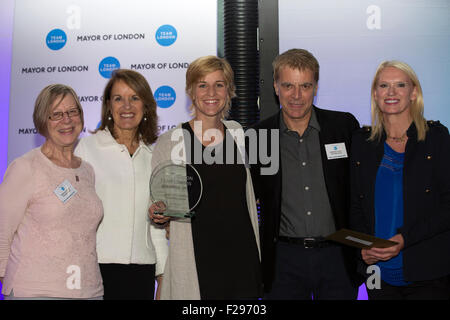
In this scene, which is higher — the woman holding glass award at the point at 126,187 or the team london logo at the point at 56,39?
the team london logo at the point at 56,39

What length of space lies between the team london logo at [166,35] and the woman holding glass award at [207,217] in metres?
1.90

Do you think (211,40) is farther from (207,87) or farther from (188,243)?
(188,243)

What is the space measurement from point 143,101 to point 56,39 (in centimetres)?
242

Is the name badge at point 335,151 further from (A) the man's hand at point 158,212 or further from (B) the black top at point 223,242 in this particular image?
(A) the man's hand at point 158,212

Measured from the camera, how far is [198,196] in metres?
3.00

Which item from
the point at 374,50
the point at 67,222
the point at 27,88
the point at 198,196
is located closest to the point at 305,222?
Result: the point at 198,196

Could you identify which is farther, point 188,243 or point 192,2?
point 192,2

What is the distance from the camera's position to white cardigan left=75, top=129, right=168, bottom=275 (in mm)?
3223

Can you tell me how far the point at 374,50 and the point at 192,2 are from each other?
81.0 inches

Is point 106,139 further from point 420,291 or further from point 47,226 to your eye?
point 420,291

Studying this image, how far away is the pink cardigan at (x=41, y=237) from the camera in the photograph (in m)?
2.78

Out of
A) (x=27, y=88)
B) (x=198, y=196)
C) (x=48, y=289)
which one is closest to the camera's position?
(x=48, y=289)

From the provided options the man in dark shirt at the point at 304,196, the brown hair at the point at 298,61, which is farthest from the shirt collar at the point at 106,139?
the brown hair at the point at 298,61

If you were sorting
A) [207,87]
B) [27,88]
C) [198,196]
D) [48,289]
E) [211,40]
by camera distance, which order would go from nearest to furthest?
1. [48,289]
2. [198,196]
3. [207,87]
4. [211,40]
5. [27,88]
